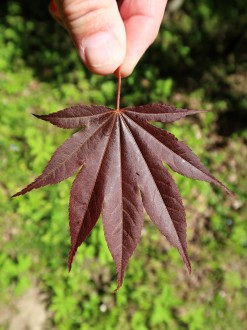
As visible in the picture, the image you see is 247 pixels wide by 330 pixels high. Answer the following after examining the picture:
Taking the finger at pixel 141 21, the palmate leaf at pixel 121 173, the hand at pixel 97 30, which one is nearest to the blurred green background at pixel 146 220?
the finger at pixel 141 21

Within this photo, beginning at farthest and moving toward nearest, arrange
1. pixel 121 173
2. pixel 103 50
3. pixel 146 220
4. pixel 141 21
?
pixel 146 220
pixel 141 21
pixel 103 50
pixel 121 173

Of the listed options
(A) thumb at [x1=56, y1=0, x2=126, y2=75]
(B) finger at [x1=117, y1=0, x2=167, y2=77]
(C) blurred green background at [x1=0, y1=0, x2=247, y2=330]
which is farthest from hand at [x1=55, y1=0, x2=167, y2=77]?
(C) blurred green background at [x1=0, y1=0, x2=247, y2=330]

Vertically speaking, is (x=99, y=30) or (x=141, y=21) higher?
(x=141, y=21)

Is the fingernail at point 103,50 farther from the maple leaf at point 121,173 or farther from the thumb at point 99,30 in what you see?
the maple leaf at point 121,173

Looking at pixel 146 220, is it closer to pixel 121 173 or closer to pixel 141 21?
pixel 141 21

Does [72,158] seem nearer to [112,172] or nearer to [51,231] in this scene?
[112,172]

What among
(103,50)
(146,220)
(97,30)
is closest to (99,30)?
(97,30)

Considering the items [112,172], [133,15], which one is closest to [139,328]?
[112,172]
